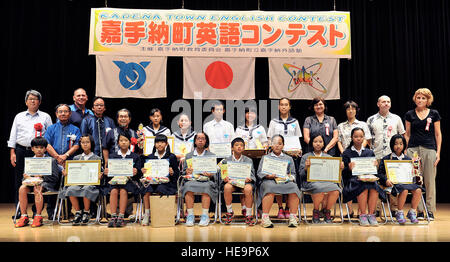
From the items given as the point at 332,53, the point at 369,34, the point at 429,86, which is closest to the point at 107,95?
the point at 332,53

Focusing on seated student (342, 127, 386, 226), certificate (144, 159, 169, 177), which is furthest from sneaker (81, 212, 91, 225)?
seated student (342, 127, 386, 226)

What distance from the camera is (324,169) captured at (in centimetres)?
569

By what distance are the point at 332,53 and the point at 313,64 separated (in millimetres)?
387

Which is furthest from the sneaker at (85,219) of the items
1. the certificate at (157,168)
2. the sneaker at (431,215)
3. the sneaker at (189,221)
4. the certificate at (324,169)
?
the sneaker at (431,215)

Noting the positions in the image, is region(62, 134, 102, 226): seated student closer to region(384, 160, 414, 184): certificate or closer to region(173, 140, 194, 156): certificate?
region(173, 140, 194, 156): certificate

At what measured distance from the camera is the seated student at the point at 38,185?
560 cm

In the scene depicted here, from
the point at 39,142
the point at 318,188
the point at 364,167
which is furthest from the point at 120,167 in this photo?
the point at 364,167

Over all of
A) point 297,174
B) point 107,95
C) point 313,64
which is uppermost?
point 313,64

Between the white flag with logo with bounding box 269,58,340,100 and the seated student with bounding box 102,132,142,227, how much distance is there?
306cm

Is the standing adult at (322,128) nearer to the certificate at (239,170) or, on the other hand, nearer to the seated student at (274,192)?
the seated student at (274,192)

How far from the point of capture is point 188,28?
303 inches

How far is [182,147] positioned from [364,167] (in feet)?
8.56
